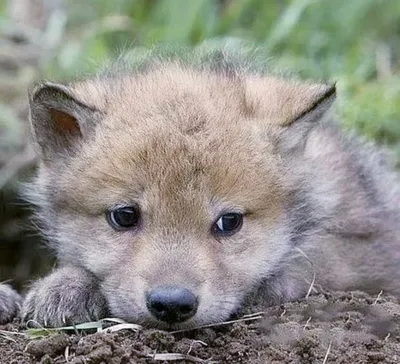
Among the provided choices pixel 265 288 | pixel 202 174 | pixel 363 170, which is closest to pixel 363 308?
pixel 265 288

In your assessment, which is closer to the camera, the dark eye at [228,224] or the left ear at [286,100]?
the dark eye at [228,224]

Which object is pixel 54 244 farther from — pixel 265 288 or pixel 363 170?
pixel 363 170

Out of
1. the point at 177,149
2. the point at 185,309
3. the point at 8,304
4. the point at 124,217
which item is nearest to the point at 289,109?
the point at 177,149

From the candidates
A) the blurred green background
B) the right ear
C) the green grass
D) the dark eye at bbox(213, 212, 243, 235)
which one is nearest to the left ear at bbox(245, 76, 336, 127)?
the dark eye at bbox(213, 212, 243, 235)

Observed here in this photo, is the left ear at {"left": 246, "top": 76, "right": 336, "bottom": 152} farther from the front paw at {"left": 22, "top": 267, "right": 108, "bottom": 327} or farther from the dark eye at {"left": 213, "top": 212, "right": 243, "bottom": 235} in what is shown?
the front paw at {"left": 22, "top": 267, "right": 108, "bottom": 327}

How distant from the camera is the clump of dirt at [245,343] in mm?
3430

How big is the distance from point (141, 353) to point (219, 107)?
4.05ft

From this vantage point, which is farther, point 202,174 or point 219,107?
point 219,107

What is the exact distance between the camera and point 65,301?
3922mm

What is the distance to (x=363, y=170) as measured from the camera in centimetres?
530

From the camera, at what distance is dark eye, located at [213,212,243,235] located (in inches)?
152

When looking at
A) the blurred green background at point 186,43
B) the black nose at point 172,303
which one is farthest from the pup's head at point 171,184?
the blurred green background at point 186,43

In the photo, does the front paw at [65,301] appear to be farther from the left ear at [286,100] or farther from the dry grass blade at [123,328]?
the left ear at [286,100]

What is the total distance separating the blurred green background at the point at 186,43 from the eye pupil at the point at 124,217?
2836 millimetres
